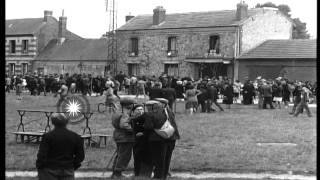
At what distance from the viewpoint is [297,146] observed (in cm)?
1470

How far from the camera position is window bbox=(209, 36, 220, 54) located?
43541mm

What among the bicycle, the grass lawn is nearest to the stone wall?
the bicycle

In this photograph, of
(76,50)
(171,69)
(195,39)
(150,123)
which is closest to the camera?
(150,123)

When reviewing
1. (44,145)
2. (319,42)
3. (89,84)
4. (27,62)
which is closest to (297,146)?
(319,42)

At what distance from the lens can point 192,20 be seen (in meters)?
45.8

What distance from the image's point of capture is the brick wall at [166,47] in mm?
43188

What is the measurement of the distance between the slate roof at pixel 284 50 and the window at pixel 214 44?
1.91 metres

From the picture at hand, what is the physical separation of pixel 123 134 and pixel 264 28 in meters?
37.1

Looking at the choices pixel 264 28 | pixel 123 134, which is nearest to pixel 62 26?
pixel 264 28

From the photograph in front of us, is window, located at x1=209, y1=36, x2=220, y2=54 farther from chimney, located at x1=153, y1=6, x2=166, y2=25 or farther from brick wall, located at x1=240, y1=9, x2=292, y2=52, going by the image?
chimney, located at x1=153, y1=6, x2=166, y2=25

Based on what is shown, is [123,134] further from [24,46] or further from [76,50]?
[24,46]

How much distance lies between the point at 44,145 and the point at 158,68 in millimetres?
39209

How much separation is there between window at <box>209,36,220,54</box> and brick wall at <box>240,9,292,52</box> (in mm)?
1715

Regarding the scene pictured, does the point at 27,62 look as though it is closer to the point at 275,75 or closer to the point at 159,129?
the point at 275,75
